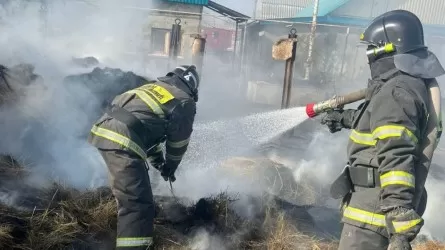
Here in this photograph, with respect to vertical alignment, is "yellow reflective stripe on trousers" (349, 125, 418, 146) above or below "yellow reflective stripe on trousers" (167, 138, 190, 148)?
above

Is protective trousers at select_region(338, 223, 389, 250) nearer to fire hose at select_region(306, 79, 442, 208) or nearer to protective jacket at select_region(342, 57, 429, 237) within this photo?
protective jacket at select_region(342, 57, 429, 237)

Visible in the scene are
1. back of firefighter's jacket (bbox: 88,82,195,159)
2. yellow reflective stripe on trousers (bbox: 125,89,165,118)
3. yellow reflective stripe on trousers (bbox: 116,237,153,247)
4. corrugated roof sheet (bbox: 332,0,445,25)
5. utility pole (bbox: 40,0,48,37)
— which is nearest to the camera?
yellow reflective stripe on trousers (bbox: 116,237,153,247)

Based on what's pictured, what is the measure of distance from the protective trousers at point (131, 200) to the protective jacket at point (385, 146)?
1.50 m

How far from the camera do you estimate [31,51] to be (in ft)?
27.6

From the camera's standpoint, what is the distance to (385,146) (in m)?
2.38

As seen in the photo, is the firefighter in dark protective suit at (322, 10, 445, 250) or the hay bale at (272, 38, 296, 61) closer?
the firefighter in dark protective suit at (322, 10, 445, 250)

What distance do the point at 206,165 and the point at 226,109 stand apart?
6663 mm

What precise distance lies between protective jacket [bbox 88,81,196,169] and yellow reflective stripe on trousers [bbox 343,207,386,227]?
1.60 m

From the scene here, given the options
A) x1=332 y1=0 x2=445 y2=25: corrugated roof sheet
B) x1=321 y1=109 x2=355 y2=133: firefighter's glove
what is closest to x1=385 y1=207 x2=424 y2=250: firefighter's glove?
x1=321 y1=109 x2=355 y2=133: firefighter's glove

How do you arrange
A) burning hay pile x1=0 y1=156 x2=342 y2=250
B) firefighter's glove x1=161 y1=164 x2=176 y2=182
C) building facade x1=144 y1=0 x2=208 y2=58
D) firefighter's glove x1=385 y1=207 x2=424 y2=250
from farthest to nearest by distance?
building facade x1=144 y1=0 x2=208 y2=58 → firefighter's glove x1=161 y1=164 x2=176 y2=182 → burning hay pile x1=0 y1=156 x2=342 y2=250 → firefighter's glove x1=385 y1=207 x2=424 y2=250

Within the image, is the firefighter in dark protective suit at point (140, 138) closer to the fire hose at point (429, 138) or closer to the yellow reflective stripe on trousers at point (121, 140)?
the yellow reflective stripe on trousers at point (121, 140)

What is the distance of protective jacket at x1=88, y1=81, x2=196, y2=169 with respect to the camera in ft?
11.2

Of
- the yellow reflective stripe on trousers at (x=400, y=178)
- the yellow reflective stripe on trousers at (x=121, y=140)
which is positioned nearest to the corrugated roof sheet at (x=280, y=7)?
the yellow reflective stripe on trousers at (x=121, y=140)

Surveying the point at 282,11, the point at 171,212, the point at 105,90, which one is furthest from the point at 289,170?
the point at 282,11
